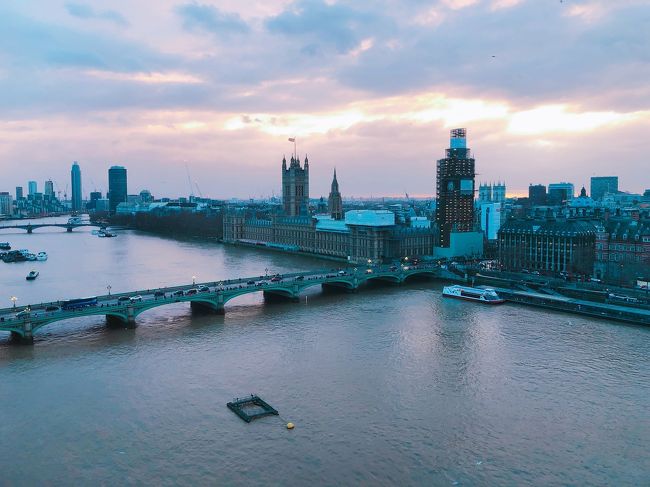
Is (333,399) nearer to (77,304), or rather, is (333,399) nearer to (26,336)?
(26,336)

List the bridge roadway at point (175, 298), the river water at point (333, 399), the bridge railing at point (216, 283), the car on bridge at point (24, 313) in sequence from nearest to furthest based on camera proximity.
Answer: the river water at point (333, 399) < the car on bridge at point (24, 313) < the bridge roadway at point (175, 298) < the bridge railing at point (216, 283)

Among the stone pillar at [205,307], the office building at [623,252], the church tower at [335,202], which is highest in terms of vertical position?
the church tower at [335,202]

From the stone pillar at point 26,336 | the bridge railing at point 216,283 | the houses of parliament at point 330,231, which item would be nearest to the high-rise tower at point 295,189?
the houses of parliament at point 330,231

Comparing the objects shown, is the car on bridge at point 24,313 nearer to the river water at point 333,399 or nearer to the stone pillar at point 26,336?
the stone pillar at point 26,336

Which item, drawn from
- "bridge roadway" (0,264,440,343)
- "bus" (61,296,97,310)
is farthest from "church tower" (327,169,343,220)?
"bus" (61,296,97,310)

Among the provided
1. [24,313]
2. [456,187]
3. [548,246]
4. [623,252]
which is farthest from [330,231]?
[24,313]

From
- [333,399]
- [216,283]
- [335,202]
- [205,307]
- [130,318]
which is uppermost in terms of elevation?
[335,202]

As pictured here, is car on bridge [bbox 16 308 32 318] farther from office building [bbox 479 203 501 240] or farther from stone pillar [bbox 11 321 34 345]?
office building [bbox 479 203 501 240]
